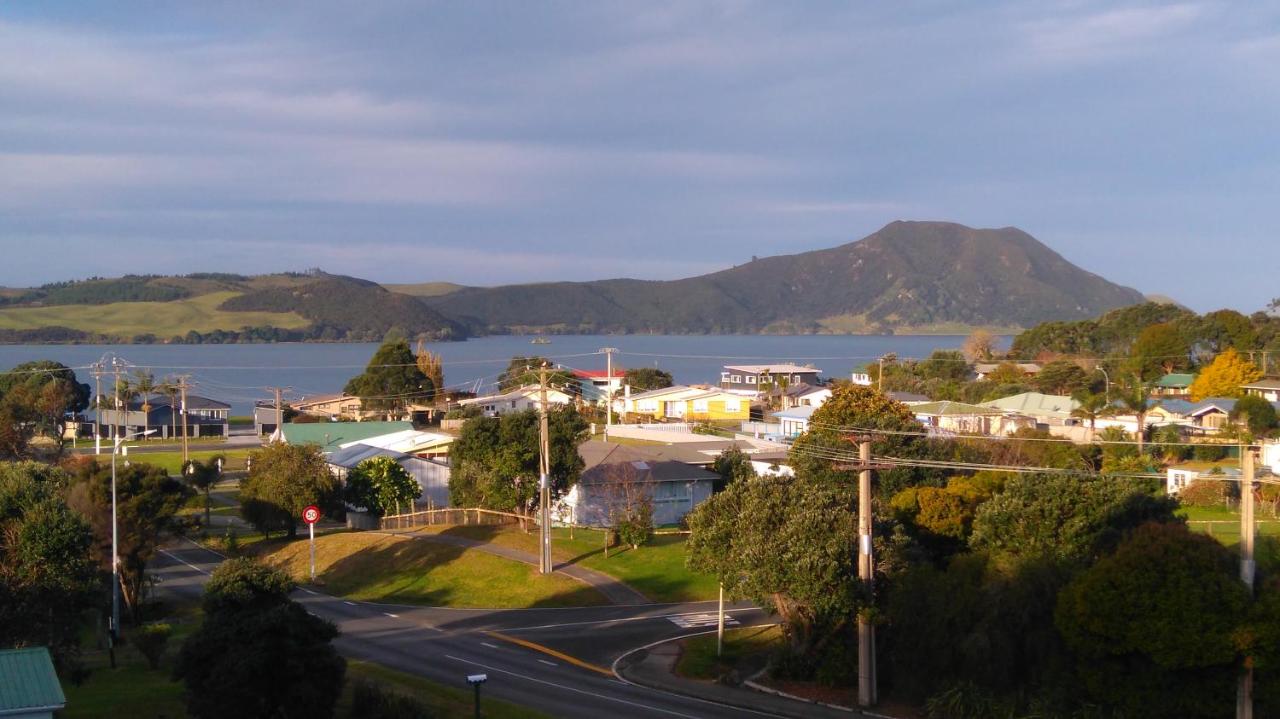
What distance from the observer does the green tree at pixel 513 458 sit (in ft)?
145

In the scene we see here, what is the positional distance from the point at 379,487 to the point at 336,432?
89.0ft

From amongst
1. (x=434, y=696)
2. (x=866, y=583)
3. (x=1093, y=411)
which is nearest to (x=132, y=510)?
(x=434, y=696)

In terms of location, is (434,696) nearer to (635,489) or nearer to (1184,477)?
(635,489)

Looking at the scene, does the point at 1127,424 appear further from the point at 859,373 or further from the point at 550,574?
the point at 859,373

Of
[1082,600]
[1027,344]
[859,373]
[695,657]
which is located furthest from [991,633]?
[1027,344]

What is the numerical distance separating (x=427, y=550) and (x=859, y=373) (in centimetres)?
8738

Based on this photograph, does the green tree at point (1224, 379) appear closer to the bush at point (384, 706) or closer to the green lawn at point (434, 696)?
the green lawn at point (434, 696)

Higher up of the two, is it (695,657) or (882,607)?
(882,607)

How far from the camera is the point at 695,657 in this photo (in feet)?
91.7

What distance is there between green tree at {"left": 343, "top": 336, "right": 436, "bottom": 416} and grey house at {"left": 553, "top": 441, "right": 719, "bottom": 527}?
5816cm

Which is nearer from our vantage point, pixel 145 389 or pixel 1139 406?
pixel 1139 406

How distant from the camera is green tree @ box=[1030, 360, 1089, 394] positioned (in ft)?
301

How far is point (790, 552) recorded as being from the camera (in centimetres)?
2545

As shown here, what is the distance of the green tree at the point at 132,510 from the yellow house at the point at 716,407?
2408 inches
